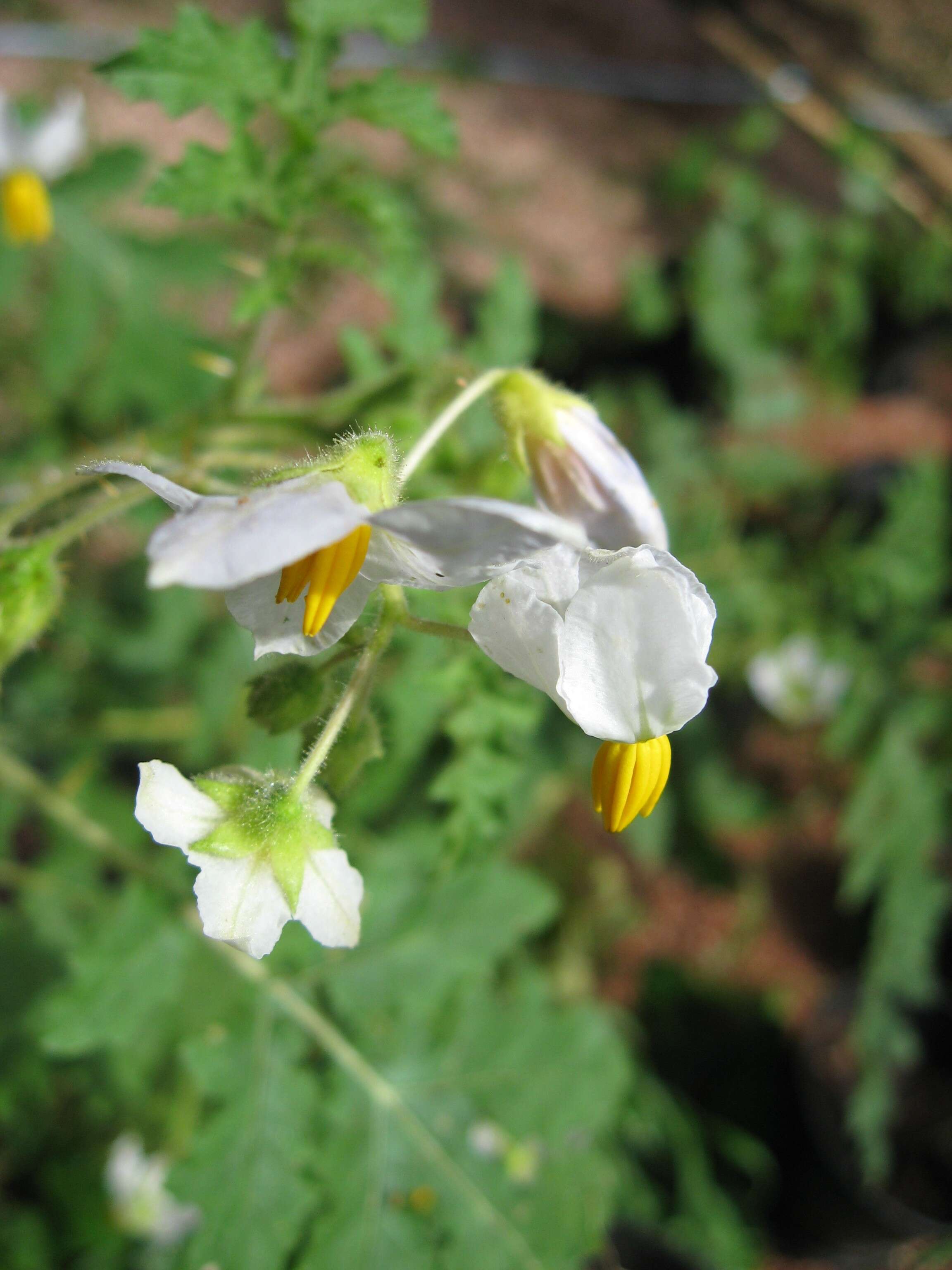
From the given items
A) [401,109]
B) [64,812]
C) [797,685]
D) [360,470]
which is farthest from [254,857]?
[797,685]

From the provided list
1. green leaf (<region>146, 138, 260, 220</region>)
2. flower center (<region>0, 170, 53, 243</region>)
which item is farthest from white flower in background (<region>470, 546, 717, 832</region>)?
flower center (<region>0, 170, 53, 243</region>)

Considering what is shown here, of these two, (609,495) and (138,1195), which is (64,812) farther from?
(138,1195)

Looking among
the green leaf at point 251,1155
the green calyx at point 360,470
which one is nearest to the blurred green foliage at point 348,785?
the green leaf at point 251,1155

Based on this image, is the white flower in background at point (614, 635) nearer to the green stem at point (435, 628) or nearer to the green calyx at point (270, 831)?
the green stem at point (435, 628)

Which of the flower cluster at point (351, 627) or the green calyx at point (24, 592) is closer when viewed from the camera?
the flower cluster at point (351, 627)

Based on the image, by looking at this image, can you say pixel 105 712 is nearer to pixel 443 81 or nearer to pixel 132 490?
pixel 132 490

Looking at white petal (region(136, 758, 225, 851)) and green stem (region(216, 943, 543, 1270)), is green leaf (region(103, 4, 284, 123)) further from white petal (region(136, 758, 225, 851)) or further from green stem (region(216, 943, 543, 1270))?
green stem (region(216, 943, 543, 1270))
